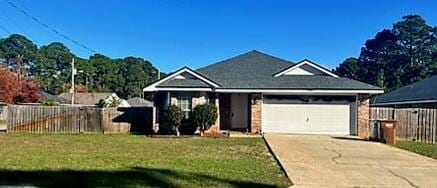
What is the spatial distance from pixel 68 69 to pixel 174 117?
80.9 m

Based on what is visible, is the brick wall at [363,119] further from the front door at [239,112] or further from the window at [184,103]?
the window at [184,103]

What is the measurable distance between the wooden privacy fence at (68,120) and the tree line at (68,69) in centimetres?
6029

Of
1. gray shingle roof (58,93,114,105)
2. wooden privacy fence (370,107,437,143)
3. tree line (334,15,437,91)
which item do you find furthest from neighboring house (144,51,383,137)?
tree line (334,15,437,91)

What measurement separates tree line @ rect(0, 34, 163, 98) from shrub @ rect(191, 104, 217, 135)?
65898mm

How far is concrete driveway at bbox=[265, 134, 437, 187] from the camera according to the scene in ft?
31.6

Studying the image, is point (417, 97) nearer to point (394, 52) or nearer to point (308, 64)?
point (308, 64)

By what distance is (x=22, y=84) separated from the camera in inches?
1693

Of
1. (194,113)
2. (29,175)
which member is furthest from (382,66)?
(29,175)

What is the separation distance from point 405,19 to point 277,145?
249 ft

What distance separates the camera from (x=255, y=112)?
2405 centimetres

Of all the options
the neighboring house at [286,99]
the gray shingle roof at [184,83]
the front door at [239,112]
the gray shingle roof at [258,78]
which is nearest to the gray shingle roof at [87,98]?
the gray shingle roof at [258,78]

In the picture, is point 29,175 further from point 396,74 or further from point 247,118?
point 396,74

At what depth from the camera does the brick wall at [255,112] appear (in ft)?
78.5

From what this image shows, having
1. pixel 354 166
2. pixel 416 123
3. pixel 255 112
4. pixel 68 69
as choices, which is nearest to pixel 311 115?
pixel 255 112
